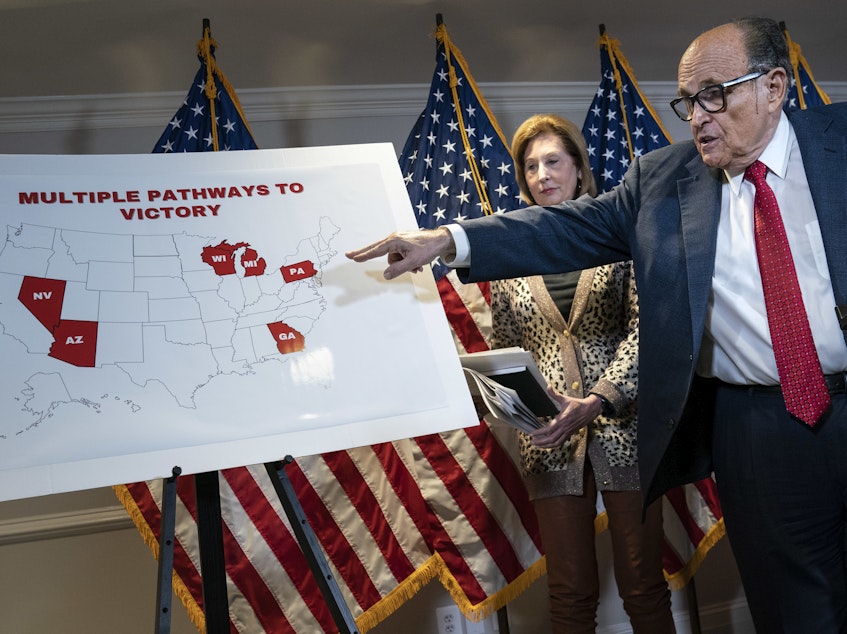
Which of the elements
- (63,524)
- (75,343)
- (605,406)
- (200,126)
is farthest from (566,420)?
(63,524)

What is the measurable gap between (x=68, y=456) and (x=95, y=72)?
1.84m

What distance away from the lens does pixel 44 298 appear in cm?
148

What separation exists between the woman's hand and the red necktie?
0.55 m

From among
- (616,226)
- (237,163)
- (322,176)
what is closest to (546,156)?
(616,226)

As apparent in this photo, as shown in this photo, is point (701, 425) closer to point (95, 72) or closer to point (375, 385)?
point (375, 385)

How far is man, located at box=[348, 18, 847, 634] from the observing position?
143 centimetres

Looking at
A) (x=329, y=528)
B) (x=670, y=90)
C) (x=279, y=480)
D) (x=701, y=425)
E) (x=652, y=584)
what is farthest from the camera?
(x=670, y=90)

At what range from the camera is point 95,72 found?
2.78 metres

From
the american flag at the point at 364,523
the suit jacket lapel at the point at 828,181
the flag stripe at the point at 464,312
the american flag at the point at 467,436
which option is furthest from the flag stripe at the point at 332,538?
the suit jacket lapel at the point at 828,181

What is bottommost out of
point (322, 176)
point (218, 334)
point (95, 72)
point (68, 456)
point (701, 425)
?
point (701, 425)

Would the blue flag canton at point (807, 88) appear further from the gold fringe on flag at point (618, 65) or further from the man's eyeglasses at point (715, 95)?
the man's eyeglasses at point (715, 95)

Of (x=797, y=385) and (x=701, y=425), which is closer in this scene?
(x=797, y=385)

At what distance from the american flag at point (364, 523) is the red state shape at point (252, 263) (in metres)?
1.01

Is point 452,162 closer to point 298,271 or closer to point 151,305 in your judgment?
point 298,271
